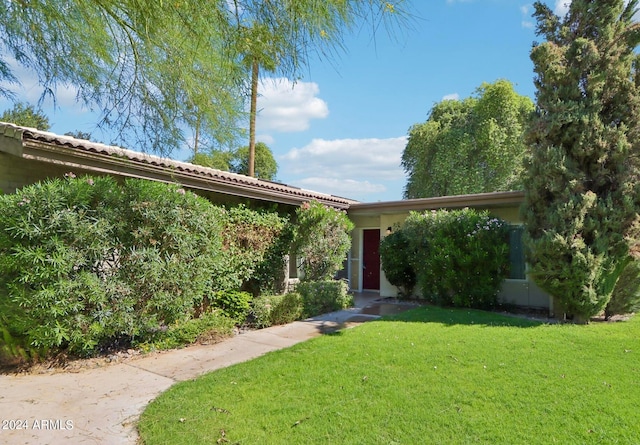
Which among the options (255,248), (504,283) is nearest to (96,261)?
(255,248)

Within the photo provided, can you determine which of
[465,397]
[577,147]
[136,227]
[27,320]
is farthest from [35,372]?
[577,147]

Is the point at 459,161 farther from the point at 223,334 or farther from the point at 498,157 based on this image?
the point at 223,334

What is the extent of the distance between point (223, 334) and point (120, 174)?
11.3 ft

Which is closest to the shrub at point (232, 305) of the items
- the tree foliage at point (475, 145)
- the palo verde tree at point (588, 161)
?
the palo verde tree at point (588, 161)

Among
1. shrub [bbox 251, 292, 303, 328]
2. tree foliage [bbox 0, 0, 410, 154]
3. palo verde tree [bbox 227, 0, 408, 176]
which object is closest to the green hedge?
shrub [bbox 251, 292, 303, 328]

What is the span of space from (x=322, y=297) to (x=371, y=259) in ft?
16.0

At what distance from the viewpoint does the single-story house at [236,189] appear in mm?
5668

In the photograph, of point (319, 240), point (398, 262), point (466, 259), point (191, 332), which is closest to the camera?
point (191, 332)

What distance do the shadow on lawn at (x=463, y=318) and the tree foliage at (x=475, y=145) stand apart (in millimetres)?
13724

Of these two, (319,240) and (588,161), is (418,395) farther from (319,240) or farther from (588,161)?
(588,161)

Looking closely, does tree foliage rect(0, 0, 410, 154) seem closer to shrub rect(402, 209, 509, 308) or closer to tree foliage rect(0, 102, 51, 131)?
tree foliage rect(0, 102, 51, 131)

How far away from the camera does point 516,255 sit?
1025 centimetres

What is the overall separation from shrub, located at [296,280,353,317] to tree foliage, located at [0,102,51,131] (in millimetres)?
6200

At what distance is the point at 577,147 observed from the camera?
8070 mm
